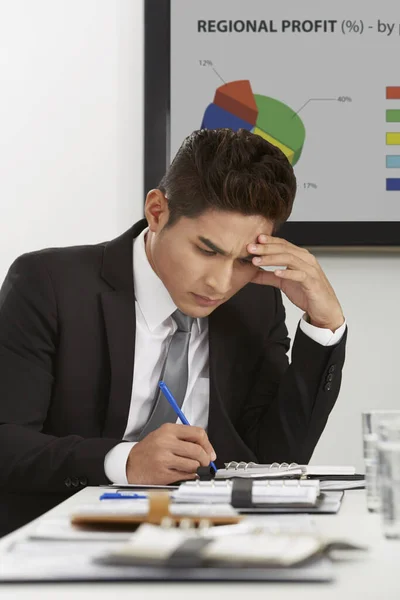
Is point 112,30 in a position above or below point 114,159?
above

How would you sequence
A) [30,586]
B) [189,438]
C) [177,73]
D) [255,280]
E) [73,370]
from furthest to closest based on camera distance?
[177,73], [255,280], [73,370], [189,438], [30,586]

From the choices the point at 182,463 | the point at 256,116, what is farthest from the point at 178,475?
the point at 256,116

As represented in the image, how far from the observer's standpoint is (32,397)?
1.71m

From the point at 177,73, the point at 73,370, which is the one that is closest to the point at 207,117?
the point at 177,73

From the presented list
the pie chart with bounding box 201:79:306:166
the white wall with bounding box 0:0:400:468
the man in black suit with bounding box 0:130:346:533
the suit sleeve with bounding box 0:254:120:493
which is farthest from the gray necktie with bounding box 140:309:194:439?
the pie chart with bounding box 201:79:306:166

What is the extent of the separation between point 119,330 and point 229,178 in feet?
1.25

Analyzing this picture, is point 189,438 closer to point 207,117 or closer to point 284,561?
point 284,561

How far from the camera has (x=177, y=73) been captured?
2.53 m

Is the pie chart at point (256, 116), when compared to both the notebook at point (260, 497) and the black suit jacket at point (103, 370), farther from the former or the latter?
the notebook at point (260, 497)

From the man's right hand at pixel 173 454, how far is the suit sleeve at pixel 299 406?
0.48 m

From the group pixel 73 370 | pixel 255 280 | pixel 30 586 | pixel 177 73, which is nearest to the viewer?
pixel 30 586

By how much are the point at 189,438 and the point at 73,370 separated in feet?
1.57

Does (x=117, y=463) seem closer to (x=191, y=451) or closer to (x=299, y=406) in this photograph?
(x=191, y=451)

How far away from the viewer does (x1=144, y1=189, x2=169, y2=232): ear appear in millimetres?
1840
